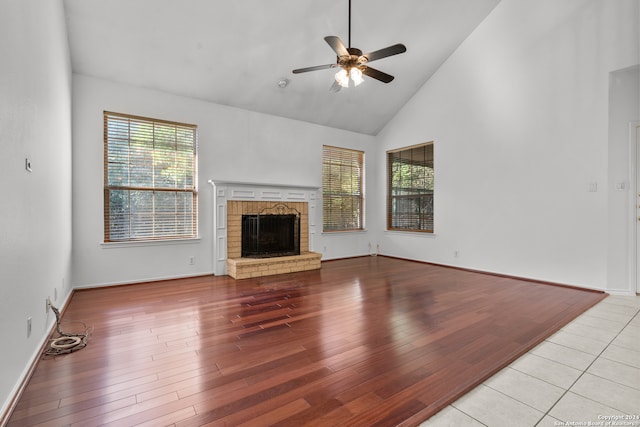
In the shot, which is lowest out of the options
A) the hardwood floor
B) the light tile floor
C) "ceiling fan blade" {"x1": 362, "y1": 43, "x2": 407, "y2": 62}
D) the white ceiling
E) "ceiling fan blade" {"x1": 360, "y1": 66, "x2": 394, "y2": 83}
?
the light tile floor

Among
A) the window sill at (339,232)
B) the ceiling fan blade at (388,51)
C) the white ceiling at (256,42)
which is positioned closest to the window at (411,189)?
the window sill at (339,232)

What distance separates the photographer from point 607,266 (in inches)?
161

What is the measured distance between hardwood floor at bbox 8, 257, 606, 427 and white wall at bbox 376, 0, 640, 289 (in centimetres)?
82

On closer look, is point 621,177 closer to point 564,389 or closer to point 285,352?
point 564,389

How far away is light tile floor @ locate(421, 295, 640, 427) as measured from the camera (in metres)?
1.65

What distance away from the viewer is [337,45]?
304cm

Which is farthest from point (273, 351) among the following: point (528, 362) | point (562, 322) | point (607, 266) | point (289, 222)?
point (607, 266)

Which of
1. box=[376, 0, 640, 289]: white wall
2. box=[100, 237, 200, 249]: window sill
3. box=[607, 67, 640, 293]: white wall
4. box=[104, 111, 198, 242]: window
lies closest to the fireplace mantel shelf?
box=[104, 111, 198, 242]: window

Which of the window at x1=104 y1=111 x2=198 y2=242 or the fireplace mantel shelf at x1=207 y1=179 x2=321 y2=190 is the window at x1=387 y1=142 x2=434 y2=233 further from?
the window at x1=104 y1=111 x2=198 y2=242

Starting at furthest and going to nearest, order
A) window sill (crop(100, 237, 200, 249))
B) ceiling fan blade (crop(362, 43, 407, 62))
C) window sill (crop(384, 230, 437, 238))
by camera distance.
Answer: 1. window sill (crop(384, 230, 437, 238))
2. window sill (crop(100, 237, 200, 249))
3. ceiling fan blade (crop(362, 43, 407, 62))

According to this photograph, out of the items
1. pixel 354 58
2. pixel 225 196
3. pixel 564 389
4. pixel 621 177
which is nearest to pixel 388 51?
pixel 354 58

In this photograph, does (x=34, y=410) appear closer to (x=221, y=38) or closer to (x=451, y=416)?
(x=451, y=416)

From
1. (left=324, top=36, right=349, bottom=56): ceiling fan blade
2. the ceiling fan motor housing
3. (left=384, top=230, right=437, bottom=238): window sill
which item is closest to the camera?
(left=324, top=36, right=349, bottom=56): ceiling fan blade

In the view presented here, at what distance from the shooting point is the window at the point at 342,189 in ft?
22.1
